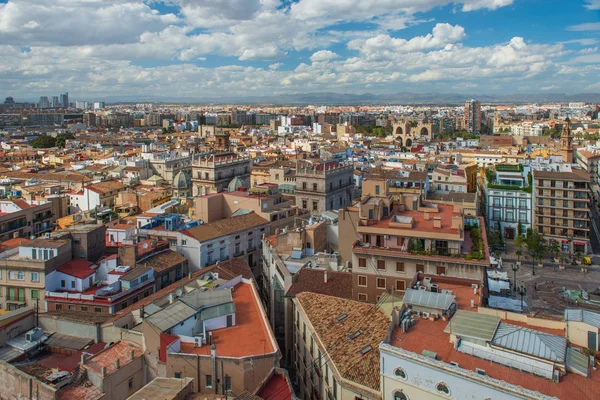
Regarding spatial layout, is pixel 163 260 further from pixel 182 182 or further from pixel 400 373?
pixel 182 182

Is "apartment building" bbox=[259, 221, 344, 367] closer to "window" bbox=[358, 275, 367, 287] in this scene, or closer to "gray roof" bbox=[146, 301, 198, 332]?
"window" bbox=[358, 275, 367, 287]

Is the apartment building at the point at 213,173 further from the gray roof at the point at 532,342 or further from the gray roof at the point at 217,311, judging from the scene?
the gray roof at the point at 532,342

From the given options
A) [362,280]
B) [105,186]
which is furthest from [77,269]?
[105,186]

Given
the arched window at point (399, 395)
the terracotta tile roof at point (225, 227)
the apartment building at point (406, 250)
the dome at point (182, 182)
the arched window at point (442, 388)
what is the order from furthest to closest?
the dome at point (182, 182), the terracotta tile roof at point (225, 227), the apartment building at point (406, 250), the arched window at point (399, 395), the arched window at point (442, 388)

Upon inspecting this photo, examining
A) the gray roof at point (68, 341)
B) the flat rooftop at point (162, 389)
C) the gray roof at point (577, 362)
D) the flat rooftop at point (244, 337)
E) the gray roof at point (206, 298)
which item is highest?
the gray roof at point (577, 362)

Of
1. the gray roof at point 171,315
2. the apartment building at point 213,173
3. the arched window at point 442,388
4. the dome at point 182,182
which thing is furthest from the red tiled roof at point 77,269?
the dome at point 182,182

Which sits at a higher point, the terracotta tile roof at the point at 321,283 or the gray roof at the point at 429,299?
the gray roof at the point at 429,299
